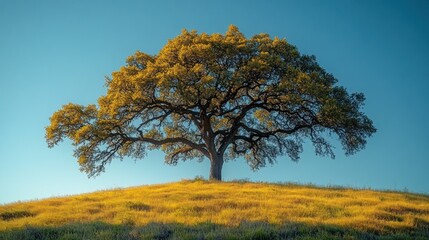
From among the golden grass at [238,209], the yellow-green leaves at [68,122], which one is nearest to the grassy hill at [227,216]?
the golden grass at [238,209]

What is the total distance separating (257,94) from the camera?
36.8 meters

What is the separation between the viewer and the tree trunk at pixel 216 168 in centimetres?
3547

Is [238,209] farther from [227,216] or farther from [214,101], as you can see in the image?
[214,101]

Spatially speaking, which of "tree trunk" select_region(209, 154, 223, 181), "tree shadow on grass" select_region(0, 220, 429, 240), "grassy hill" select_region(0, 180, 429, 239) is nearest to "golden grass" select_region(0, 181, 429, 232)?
"grassy hill" select_region(0, 180, 429, 239)

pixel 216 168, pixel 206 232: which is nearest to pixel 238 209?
pixel 206 232

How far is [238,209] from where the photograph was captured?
20156 millimetres

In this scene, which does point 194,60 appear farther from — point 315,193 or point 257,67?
point 315,193

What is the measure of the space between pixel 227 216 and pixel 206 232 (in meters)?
3.11

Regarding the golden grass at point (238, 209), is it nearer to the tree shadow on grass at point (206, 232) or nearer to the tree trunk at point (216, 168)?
the tree shadow on grass at point (206, 232)

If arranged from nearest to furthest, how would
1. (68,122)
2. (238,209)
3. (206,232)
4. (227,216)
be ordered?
(206,232) → (227,216) → (238,209) → (68,122)

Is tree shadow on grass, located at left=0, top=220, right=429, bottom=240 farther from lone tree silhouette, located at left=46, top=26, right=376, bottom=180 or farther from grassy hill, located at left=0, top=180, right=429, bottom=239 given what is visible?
lone tree silhouette, located at left=46, top=26, right=376, bottom=180

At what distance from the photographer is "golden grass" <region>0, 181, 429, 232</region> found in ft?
59.6

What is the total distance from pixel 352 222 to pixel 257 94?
20.7 metres

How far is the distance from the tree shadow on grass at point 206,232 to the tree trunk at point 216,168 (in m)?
18.3
